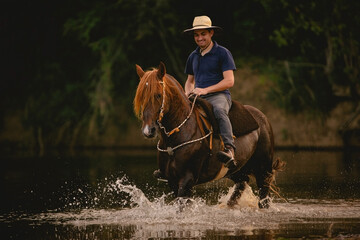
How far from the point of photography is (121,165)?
16391 mm

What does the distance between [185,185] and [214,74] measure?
1544 mm

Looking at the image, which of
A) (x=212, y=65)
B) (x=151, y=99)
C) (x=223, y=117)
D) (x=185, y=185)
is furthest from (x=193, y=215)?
(x=212, y=65)

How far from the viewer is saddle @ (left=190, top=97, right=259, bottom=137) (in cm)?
828

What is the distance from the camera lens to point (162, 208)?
8.06 m

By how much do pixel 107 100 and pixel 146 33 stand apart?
8.41ft

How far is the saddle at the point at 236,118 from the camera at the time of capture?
8281 millimetres

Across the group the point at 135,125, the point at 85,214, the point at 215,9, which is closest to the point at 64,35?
the point at 135,125

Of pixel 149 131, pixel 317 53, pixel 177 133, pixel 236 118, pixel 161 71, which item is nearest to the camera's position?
pixel 149 131

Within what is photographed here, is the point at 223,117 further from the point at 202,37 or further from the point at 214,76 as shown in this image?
the point at 202,37

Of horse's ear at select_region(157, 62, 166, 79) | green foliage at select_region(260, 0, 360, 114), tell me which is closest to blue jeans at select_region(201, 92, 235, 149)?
horse's ear at select_region(157, 62, 166, 79)

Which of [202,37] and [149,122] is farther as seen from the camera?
[202,37]

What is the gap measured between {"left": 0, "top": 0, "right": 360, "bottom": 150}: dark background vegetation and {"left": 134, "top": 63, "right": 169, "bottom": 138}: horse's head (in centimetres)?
1371

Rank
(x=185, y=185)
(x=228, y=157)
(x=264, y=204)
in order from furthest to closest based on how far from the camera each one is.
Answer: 1. (x=264, y=204)
2. (x=228, y=157)
3. (x=185, y=185)

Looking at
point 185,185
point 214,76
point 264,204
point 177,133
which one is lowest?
point 264,204
